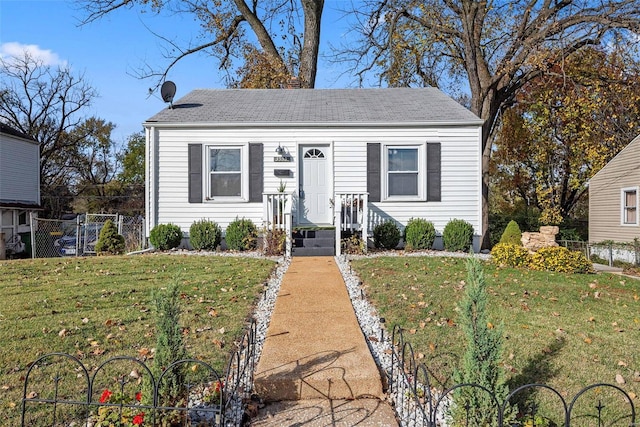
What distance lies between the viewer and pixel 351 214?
10.5m

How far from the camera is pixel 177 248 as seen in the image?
36.6 feet

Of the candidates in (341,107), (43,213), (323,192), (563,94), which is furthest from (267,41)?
(43,213)

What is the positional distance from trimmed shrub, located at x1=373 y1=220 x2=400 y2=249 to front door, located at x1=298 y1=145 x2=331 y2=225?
136 cm

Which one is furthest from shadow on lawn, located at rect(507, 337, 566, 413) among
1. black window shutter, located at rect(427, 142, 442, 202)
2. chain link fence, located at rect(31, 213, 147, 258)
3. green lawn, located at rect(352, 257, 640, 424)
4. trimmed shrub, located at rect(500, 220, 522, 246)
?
chain link fence, located at rect(31, 213, 147, 258)

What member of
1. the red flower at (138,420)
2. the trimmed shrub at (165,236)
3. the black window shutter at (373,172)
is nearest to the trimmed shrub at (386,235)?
the black window shutter at (373,172)

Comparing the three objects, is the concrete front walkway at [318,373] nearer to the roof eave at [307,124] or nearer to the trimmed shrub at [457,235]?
→ the trimmed shrub at [457,235]

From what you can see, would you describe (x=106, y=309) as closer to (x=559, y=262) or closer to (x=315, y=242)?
(x=315, y=242)

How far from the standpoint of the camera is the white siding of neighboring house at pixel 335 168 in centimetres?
1124

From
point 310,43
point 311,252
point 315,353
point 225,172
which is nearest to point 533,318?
point 315,353

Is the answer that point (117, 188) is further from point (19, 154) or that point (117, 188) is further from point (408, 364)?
point (408, 364)

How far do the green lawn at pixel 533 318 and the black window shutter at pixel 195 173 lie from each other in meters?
5.04

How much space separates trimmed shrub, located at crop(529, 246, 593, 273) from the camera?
28.2ft

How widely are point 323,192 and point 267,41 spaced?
11.2 m

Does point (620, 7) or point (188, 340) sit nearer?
point (188, 340)
